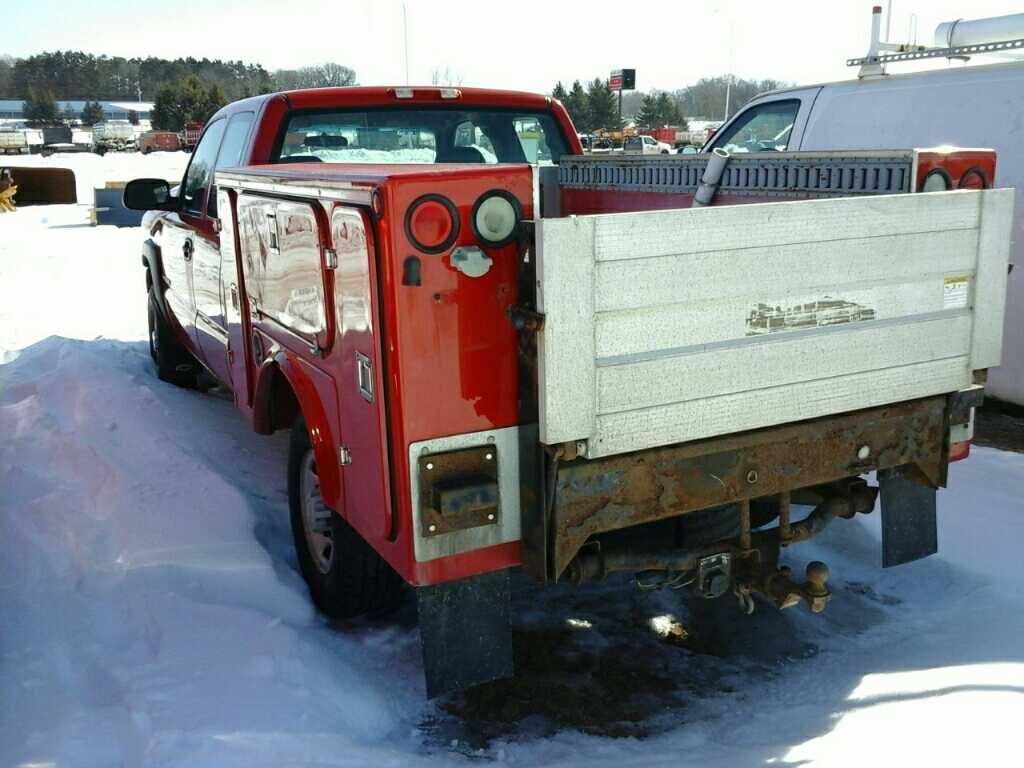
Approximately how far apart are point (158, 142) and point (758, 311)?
6673cm

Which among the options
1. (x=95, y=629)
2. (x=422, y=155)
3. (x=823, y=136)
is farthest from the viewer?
(x=823, y=136)

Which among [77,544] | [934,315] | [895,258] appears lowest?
[77,544]

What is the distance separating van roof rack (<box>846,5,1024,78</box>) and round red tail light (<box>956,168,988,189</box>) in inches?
147

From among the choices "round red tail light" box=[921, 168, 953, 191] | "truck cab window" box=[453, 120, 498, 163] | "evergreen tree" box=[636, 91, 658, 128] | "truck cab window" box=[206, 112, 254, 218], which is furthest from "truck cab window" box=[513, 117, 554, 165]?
"evergreen tree" box=[636, 91, 658, 128]

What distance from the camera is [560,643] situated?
3607mm

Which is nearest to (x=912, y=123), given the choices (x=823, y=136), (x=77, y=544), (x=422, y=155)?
(x=823, y=136)

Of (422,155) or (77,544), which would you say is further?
(422,155)

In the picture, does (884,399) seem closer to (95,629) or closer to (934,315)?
(934,315)

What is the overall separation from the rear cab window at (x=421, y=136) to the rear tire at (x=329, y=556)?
1.57 metres

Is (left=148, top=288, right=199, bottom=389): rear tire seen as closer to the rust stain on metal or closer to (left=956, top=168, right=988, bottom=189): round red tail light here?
the rust stain on metal

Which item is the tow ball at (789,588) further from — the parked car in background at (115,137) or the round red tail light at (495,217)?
the parked car in background at (115,137)

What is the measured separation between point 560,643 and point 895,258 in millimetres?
1792

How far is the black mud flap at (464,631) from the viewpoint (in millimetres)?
2781

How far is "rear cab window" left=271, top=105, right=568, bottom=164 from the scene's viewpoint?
4562 mm
